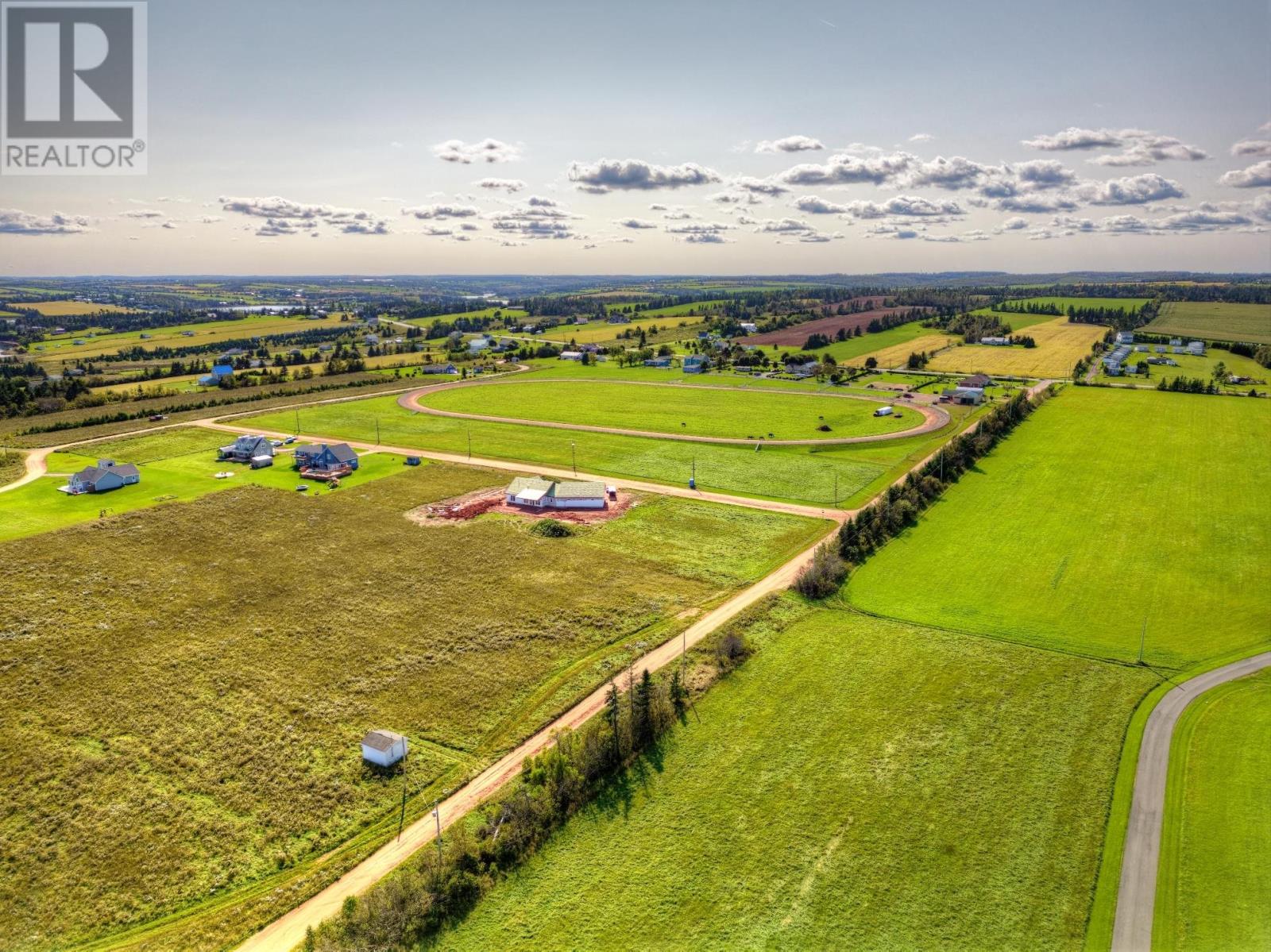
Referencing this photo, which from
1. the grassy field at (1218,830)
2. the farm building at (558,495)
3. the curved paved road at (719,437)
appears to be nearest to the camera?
the grassy field at (1218,830)

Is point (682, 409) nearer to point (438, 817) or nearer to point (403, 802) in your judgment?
point (403, 802)

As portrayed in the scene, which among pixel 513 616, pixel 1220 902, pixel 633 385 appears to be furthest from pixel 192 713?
pixel 633 385

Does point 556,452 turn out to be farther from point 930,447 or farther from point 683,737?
point 683,737

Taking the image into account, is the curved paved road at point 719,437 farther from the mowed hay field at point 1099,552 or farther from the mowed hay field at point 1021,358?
the mowed hay field at point 1021,358

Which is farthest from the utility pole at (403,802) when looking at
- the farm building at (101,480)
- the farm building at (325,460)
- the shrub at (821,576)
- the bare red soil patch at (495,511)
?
the farm building at (101,480)

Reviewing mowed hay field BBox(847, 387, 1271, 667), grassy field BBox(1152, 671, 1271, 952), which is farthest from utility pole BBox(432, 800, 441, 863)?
mowed hay field BBox(847, 387, 1271, 667)

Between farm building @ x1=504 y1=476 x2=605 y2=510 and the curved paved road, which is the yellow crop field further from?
farm building @ x1=504 y1=476 x2=605 y2=510
